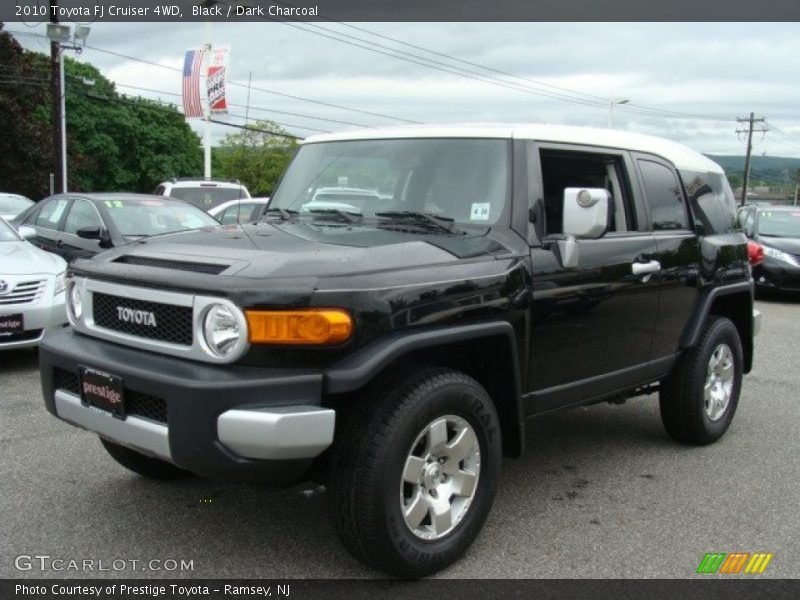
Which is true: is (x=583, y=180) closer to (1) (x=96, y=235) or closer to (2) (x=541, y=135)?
(2) (x=541, y=135)

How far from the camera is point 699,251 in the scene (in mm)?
5141

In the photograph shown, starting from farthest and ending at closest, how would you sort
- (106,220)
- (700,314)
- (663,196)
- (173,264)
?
(106,220), (700,314), (663,196), (173,264)

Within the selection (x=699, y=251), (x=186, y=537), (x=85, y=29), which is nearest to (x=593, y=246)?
(x=699, y=251)

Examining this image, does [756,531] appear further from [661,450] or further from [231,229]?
[231,229]

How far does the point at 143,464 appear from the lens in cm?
437

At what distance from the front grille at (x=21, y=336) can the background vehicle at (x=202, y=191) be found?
826 cm

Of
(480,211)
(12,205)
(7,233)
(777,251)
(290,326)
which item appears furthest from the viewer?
(12,205)

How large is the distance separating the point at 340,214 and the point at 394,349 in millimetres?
1269

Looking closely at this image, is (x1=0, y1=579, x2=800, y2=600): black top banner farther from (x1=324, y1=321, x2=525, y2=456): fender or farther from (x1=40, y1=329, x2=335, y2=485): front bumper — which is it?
(x1=324, y1=321, x2=525, y2=456): fender

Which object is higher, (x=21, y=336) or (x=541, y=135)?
(x=541, y=135)

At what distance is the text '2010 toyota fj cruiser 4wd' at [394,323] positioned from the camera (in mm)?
3086

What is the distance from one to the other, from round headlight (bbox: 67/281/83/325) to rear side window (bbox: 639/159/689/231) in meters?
3.14

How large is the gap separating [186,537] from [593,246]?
2.44m

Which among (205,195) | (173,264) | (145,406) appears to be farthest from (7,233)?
(205,195)
